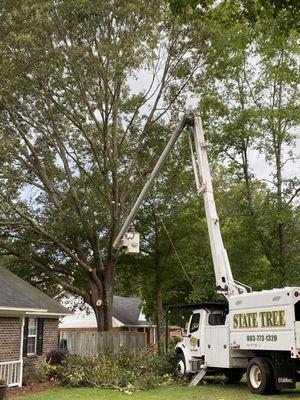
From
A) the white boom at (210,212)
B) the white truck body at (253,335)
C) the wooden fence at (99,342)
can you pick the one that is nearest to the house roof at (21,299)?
the wooden fence at (99,342)

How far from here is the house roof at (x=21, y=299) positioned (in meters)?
18.1

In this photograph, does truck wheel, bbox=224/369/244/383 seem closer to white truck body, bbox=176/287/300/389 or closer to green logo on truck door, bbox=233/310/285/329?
white truck body, bbox=176/287/300/389

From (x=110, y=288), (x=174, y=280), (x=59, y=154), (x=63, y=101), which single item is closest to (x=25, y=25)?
(x=63, y=101)

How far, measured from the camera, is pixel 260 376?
1480cm

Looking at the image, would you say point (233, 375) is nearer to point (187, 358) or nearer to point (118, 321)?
point (187, 358)

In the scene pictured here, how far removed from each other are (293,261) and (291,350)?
433 inches

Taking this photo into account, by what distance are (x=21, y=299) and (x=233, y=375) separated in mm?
8085

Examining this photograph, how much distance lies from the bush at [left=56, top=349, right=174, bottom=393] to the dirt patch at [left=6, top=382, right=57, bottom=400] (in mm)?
534

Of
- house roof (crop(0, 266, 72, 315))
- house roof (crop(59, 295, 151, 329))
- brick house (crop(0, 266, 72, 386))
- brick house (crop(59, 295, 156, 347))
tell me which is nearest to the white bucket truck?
Result: house roof (crop(0, 266, 72, 315))

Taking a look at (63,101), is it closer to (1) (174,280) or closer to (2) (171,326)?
(1) (174,280)

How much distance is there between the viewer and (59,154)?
80.3ft

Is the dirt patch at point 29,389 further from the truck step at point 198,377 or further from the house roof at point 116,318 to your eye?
the house roof at point 116,318

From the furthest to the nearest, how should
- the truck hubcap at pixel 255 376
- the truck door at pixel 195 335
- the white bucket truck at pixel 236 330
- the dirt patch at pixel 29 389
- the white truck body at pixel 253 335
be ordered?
1. the truck door at pixel 195 335
2. the dirt patch at pixel 29 389
3. the truck hubcap at pixel 255 376
4. the white bucket truck at pixel 236 330
5. the white truck body at pixel 253 335

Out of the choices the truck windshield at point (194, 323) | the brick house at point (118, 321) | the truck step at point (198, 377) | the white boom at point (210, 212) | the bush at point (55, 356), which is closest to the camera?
the white boom at point (210, 212)
